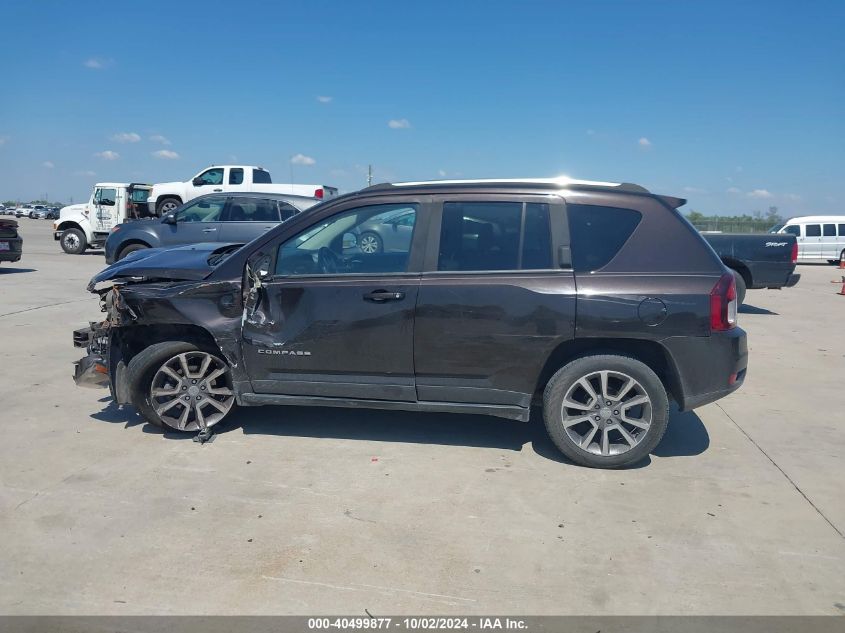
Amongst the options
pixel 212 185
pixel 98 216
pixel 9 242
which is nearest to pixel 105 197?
pixel 98 216

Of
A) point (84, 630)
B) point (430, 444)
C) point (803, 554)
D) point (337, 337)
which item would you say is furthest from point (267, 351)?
point (803, 554)

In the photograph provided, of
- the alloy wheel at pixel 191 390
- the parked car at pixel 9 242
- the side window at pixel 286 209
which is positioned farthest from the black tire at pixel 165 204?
the alloy wheel at pixel 191 390

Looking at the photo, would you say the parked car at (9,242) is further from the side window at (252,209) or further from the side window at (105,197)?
the side window at (105,197)

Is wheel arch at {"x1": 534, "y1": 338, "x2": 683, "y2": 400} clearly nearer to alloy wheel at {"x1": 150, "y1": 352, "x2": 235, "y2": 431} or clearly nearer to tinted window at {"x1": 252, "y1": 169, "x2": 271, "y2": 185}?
alloy wheel at {"x1": 150, "y1": 352, "x2": 235, "y2": 431}

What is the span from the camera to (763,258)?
11.9m

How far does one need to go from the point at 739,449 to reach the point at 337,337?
10.0 ft

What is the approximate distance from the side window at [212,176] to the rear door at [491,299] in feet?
67.3

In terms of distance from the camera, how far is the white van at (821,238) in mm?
26344

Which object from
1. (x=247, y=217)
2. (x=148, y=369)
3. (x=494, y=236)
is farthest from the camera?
(x=247, y=217)

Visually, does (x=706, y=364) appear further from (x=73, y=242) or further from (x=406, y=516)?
(x=73, y=242)

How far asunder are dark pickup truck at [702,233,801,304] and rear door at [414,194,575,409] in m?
8.32

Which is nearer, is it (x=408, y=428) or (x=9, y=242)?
(x=408, y=428)

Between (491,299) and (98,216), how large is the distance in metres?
20.2

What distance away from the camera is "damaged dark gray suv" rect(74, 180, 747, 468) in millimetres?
4520
